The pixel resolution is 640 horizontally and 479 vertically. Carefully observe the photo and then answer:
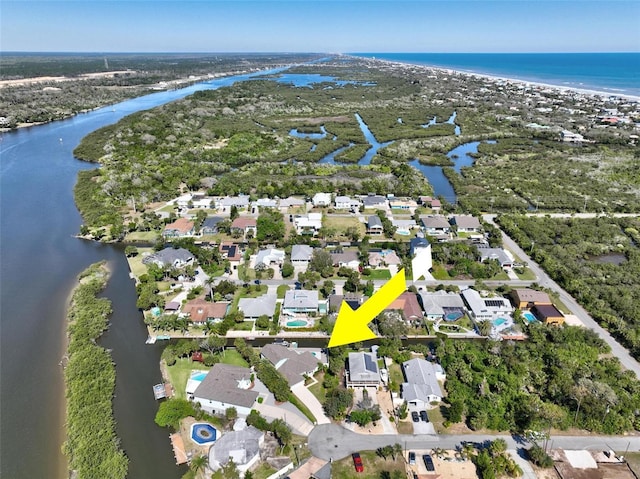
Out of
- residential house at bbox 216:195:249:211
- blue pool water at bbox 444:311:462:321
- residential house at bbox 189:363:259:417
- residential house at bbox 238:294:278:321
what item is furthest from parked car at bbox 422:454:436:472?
residential house at bbox 216:195:249:211

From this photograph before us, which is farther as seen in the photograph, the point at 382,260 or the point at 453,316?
the point at 382,260

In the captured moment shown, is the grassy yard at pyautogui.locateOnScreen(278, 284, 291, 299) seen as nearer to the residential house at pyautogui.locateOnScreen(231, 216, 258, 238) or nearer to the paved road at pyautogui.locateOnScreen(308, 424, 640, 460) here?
the residential house at pyautogui.locateOnScreen(231, 216, 258, 238)

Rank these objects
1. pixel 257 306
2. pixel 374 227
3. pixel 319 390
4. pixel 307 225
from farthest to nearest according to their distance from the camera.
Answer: pixel 307 225 < pixel 374 227 < pixel 257 306 < pixel 319 390

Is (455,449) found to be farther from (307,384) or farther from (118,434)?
(118,434)

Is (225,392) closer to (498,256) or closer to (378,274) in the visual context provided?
(378,274)

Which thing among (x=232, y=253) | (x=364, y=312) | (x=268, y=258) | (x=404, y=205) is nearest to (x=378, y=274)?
(x=268, y=258)

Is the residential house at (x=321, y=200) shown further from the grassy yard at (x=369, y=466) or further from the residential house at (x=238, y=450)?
the grassy yard at (x=369, y=466)
